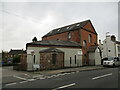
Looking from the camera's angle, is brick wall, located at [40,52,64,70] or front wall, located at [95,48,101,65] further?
front wall, located at [95,48,101,65]

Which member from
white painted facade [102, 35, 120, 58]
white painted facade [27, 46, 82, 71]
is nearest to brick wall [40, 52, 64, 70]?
white painted facade [27, 46, 82, 71]

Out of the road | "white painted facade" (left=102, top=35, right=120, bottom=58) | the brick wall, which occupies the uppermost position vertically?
"white painted facade" (left=102, top=35, right=120, bottom=58)

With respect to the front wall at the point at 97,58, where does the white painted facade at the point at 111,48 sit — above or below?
above

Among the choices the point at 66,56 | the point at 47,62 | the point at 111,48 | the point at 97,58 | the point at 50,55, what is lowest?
the point at 47,62

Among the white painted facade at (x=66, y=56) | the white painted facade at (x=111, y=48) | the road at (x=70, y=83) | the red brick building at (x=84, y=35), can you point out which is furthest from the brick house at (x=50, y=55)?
the white painted facade at (x=111, y=48)

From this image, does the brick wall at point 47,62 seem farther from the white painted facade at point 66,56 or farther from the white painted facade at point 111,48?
the white painted facade at point 111,48

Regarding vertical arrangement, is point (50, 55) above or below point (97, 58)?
above

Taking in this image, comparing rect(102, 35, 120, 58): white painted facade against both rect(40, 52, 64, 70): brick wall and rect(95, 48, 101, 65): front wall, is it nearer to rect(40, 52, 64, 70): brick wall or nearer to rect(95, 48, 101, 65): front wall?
rect(95, 48, 101, 65): front wall

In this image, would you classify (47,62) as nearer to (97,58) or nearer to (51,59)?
(51,59)

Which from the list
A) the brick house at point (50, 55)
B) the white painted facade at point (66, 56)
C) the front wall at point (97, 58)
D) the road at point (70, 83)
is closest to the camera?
the road at point (70, 83)

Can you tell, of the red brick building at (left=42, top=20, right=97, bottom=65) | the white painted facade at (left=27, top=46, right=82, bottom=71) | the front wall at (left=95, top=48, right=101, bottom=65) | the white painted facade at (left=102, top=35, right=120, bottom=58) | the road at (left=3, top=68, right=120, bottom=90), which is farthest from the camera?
Result: the white painted facade at (left=102, top=35, right=120, bottom=58)

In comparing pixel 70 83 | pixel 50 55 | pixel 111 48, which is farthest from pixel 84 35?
pixel 70 83

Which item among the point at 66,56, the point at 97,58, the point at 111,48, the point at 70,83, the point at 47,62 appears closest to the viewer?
the point at 70,83

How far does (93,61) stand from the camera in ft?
98.5
